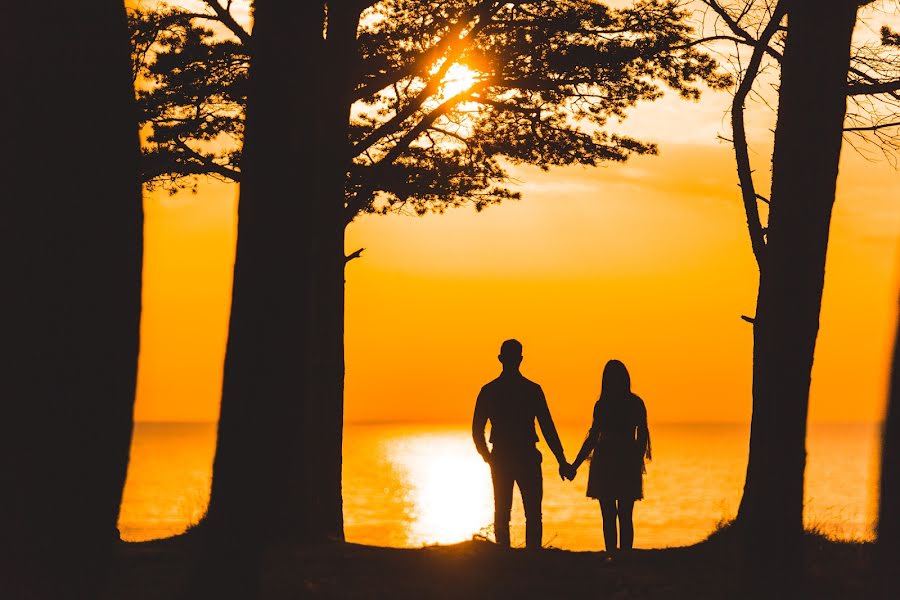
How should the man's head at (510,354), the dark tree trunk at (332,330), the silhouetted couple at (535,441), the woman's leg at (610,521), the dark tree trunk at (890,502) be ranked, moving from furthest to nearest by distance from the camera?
the dark tree trunk at (332,330) → the woman's leg at (610,521) → the silhouetted couple at (535,441) → the man's head at (510,354) → the dark tree trunk at (890,502)

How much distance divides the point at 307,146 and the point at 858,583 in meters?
5.38

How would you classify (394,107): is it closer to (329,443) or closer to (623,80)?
(623,80)

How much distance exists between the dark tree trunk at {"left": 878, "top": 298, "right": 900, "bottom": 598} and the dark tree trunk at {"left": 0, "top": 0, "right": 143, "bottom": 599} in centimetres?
→ 379

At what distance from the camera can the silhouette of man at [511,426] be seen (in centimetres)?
1056

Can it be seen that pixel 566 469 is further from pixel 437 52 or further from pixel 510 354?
pixel 437 52

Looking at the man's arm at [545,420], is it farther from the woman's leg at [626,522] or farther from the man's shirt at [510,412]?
the woman's leg at [626,522]

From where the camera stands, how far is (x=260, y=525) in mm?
6680

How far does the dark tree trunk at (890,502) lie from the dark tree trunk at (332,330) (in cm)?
670

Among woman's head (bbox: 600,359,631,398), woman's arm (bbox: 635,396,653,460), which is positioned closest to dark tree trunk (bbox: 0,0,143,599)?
woman's head (bbox: 600,359,631,398)

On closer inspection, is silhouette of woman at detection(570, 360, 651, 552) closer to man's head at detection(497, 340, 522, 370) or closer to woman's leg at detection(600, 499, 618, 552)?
woman's leg at detection(600, 499, 618, 552)

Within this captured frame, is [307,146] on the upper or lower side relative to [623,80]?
lower

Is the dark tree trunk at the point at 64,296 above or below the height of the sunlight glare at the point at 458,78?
below

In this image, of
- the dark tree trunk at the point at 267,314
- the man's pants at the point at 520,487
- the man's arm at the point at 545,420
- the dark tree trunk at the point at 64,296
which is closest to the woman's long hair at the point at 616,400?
the man's arm at the point at 545,420

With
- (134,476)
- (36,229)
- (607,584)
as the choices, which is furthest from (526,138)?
(134,476)
